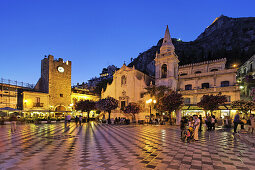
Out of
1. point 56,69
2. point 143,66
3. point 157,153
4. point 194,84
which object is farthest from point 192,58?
point 157,153

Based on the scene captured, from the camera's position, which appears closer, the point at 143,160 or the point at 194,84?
the point at 143,160

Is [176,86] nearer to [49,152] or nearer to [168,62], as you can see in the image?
[168,62]

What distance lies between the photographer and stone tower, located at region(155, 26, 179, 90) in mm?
31391

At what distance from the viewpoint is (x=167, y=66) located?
105 ft

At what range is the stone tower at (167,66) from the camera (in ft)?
103

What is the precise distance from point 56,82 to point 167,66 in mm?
26555

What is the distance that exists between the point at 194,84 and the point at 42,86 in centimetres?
3529

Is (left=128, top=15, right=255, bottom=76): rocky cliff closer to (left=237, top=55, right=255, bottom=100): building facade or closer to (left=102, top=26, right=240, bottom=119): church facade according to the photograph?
(left=237, top=55, right=255, bottom=100): building facade

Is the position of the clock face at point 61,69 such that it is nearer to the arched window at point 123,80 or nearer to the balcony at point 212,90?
the arched window at point 123,80

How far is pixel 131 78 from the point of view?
3356 cm

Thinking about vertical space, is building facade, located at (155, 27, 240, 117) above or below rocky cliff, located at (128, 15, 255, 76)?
below

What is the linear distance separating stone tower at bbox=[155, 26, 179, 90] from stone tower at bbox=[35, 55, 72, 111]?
23.8 m

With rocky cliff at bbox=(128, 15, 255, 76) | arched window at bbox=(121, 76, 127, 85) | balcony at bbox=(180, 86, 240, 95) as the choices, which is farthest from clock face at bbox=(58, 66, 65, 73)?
rocky cliff at bbox=(128, 15, 255, 76)

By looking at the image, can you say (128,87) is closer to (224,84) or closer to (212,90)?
(212,90)
